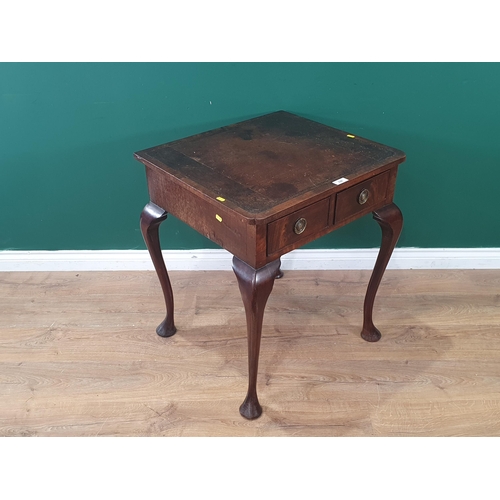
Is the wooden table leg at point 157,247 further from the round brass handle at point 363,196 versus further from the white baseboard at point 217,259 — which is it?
the round brass handle at point 363,196

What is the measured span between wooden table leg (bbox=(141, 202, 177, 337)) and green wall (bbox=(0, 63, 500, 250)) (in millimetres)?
389

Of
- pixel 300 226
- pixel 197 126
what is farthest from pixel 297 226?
pixel 197 126

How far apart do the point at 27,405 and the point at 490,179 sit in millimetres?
1857

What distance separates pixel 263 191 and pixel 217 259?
90cm

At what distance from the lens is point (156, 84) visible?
1974 mm

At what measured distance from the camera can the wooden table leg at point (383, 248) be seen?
1713mm

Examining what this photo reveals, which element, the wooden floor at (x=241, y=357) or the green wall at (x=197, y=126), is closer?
the wooden floor at (x=241, y=357)

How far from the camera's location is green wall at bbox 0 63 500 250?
6.45 ft

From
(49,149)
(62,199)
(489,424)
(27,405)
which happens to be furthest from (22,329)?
(489,424)

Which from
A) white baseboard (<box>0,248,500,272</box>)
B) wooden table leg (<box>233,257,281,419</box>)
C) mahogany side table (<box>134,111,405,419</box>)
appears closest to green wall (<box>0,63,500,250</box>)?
white baseboard (<box>0,248,500,272</box>)

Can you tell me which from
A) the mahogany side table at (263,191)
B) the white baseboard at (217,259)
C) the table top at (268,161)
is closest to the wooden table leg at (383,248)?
the mahogany side table at (263,191)

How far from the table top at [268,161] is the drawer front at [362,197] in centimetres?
4

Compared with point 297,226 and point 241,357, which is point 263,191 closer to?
point 297,226
